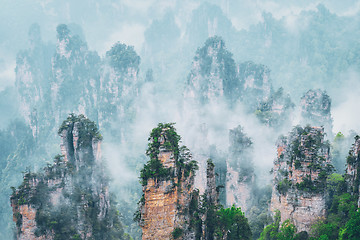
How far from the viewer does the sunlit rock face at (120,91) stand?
113 metres

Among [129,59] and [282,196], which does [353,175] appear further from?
[129,59]

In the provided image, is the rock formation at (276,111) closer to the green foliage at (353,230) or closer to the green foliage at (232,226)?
the green foliage at (232,226)

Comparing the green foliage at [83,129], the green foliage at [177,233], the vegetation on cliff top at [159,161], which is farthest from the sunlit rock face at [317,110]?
the green foliage at [177,233]

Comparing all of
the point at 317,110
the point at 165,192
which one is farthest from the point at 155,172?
the point at 317,110

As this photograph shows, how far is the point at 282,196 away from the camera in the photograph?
104ft

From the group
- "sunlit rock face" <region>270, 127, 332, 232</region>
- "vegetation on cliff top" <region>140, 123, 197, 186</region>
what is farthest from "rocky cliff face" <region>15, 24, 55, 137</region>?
"sunlit rock face" <region>270, 127, 332, 232</region>

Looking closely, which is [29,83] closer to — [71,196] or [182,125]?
[182,125]

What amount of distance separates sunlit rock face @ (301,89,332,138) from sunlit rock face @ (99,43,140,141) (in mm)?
57617

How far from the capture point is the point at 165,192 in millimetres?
26266

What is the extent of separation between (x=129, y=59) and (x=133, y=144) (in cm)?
2588

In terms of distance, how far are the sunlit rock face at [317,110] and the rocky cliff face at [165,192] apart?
47404 mm

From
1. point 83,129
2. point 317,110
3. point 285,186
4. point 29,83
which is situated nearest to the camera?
point 285,186

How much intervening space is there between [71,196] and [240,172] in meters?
28.2

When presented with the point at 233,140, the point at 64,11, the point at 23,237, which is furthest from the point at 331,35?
the point at 23,237
